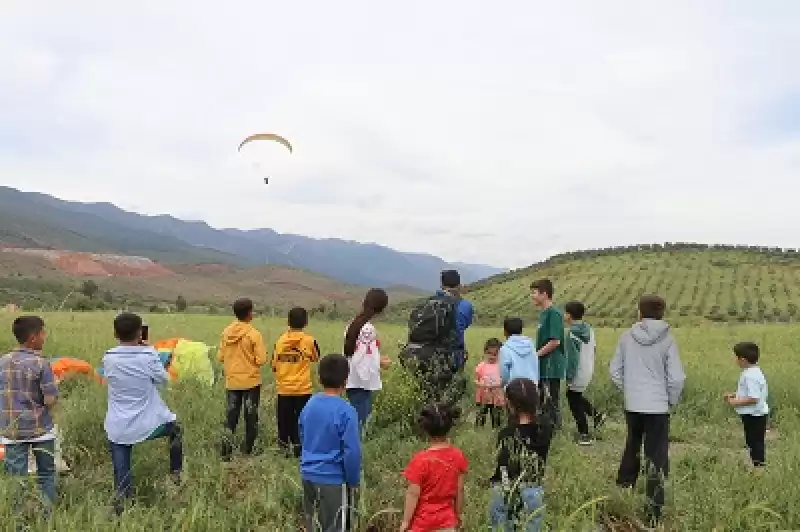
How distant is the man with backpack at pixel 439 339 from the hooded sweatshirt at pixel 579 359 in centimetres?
154

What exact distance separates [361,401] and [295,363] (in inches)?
31.5

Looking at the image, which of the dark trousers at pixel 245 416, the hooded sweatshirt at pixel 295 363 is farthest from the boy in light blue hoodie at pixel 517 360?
the dark trousers at pixel 245 416

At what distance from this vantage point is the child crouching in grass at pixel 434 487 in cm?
391

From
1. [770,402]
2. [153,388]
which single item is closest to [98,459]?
[153,388]

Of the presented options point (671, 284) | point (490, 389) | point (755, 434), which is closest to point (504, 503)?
point (490, 389)

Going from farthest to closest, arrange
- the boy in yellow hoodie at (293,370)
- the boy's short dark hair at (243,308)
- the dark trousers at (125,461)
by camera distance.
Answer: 1. the boy's short dark hair at (243,308)
2. the boy in yellow hoodie at (293,370)
3. the dark trousers at (125,461)

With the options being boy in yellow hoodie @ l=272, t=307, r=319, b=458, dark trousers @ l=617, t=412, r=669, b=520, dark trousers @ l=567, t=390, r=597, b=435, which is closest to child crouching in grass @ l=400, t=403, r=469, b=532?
dark trousers @ l=617, t=412, r=669, b=520

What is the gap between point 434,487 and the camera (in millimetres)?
3930

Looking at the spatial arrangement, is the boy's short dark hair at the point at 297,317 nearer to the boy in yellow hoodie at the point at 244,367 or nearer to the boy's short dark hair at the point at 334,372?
the boy in yellow hoodie at the point at 244,367

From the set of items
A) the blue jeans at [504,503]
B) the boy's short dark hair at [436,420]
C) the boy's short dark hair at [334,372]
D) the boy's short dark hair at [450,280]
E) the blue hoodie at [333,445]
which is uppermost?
the boy's short dark hair at [450,280]

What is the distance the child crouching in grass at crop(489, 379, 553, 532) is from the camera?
4137mm

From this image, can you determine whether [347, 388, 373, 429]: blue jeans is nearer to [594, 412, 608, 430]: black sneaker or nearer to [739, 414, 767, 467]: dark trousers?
[594, 412, 608, 430]: black sneaker

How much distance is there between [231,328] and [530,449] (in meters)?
3.66

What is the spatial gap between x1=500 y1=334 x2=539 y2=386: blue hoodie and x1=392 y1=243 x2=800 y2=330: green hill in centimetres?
3976
